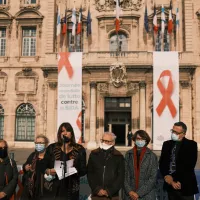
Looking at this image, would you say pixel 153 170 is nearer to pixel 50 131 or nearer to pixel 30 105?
pixel 50 131

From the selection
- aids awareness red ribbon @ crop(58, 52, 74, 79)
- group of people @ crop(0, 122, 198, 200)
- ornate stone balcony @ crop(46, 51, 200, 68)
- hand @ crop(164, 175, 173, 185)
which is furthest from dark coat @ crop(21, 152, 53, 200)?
ornate stone balcony @ crop(46, 51, 200, 68)

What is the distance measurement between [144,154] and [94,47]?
19303 mm

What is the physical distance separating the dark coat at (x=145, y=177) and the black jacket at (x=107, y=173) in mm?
273

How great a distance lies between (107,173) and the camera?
15.6ft

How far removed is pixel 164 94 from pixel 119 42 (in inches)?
254

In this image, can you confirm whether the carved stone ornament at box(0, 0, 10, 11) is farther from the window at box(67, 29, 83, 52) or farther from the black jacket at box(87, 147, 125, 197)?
the black jacket at box(87, 147, 125, 197)

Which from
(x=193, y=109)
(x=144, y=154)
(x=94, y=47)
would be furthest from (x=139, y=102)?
(x=144, y=154)

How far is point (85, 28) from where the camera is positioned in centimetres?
2405

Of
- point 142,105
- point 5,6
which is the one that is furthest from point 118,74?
point 5,6

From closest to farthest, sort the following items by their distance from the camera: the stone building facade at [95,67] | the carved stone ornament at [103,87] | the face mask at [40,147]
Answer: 1. the face mask at [40,147]
2. the stone building facade at [95,67]
3. the carved stone ornament at [103,87]

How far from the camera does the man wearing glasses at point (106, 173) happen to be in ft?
15.5

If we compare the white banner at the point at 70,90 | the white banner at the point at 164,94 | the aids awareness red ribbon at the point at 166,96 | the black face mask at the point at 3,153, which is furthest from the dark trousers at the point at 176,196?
the white banner at the point at 70,90

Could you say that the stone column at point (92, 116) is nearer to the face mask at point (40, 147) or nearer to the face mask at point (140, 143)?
the face mask at point (40, 147)

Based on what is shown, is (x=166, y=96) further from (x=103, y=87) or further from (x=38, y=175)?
(x=38, y=175)
